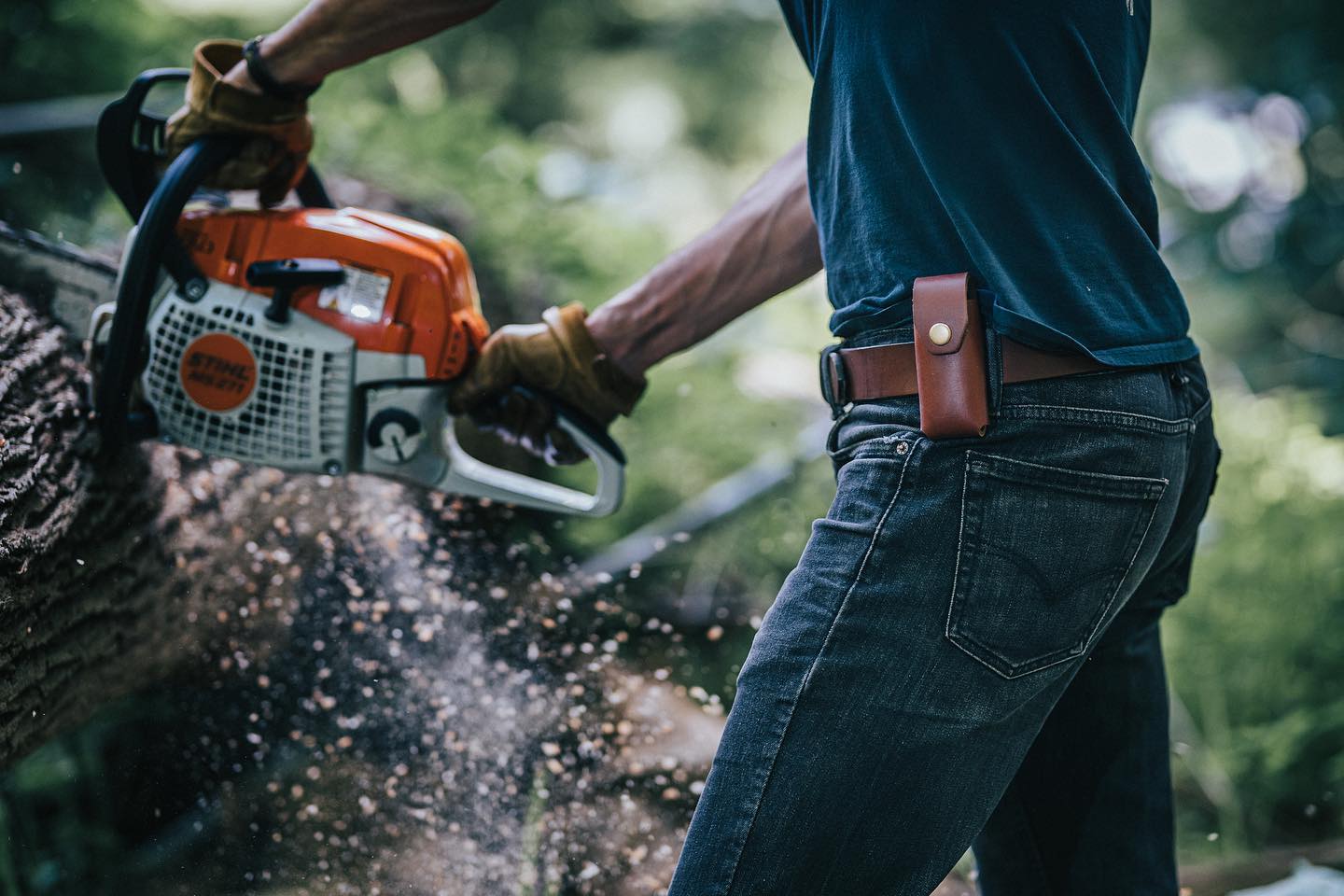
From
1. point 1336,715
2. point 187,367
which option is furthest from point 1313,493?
point 187,367

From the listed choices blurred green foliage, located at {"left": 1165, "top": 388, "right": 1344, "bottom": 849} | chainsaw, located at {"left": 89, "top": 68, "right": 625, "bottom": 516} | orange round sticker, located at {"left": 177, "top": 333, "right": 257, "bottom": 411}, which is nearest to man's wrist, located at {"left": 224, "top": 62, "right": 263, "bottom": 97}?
chainsaw, located at {"left": 89, "top": 68, "right": 625, "bottom": 516}

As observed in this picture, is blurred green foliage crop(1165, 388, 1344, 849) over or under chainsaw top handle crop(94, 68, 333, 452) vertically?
under

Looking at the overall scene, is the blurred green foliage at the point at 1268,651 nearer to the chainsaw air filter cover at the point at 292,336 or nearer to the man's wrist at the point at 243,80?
the chainsaw air filter cover at the point at 292,336

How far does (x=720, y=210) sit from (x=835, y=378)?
5426mm

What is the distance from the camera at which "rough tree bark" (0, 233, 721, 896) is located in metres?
1.79

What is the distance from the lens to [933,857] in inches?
37.3

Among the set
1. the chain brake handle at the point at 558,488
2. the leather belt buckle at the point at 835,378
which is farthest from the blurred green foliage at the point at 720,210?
the leather belt buckle at the point at 835,378

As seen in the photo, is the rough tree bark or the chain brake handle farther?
the rough tree bark

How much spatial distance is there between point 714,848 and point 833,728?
16 centimetres

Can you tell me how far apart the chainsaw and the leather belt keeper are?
72 centimetres

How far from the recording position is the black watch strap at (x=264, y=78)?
147 centimetres

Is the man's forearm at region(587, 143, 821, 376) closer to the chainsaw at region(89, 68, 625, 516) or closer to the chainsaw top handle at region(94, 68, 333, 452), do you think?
the chainsaw at region(89, 68, 625, 516)

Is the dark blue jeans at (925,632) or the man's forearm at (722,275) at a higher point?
the man's forearm at (722,275)

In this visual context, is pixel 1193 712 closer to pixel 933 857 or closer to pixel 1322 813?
pixel 1322 813
